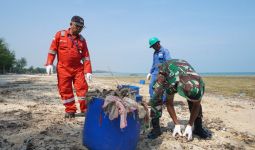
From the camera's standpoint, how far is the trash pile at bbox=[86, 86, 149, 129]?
3.48m

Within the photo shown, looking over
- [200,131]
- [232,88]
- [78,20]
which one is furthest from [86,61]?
[232,88]

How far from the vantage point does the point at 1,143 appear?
4074 mm

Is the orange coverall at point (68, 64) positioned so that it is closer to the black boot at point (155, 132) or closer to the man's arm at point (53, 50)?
the man's arm at point (53, 50)

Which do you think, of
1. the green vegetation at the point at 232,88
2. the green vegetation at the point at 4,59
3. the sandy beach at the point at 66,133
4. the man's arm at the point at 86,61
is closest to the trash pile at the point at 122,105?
the sandy beach at the point at 66,133

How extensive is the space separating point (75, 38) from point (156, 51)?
1.94 meters

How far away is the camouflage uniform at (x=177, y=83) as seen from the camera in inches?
173

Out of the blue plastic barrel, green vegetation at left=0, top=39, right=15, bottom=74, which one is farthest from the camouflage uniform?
green vegetation at left=0, top=39, right=15, bottom=74

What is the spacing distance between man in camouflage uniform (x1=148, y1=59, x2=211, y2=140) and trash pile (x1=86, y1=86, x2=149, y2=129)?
2.43 feet

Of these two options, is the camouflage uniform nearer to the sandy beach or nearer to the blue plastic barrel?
the sandy beach

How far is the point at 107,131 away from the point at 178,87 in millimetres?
1450

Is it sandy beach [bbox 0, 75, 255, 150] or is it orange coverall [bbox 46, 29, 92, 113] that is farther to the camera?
orange coverall [bbox 46, 29, 92, 113]

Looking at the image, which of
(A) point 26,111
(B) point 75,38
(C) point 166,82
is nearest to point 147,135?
(C) point 166,82

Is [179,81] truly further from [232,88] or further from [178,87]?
[232,88]

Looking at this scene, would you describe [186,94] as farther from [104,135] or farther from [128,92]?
[104,135]
